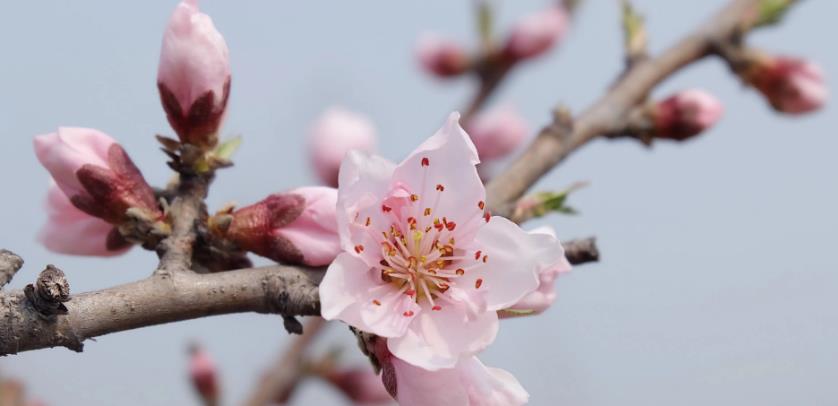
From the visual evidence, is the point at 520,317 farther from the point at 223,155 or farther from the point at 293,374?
the point at 293,374

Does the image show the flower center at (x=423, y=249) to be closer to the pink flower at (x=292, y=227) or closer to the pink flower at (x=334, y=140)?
the pink flower at (x=292, y=227)

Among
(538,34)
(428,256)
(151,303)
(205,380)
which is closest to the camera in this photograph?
(151,303)

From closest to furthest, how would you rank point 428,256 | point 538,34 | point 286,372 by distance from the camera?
point 428,256
point 286,372
point 538,34

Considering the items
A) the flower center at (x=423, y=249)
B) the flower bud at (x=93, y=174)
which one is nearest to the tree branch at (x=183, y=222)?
the flower bud at (x=93, y=174)

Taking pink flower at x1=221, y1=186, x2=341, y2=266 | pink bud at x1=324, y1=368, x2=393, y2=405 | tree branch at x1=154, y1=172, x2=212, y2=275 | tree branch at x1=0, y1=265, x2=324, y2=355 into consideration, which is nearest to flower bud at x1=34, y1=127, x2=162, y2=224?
tree branch at x1=154, y1=172, x2=212, y2=275

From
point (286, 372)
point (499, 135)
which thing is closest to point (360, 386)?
point (286, 372)

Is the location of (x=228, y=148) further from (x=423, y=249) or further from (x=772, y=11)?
(x=772, y=11)
